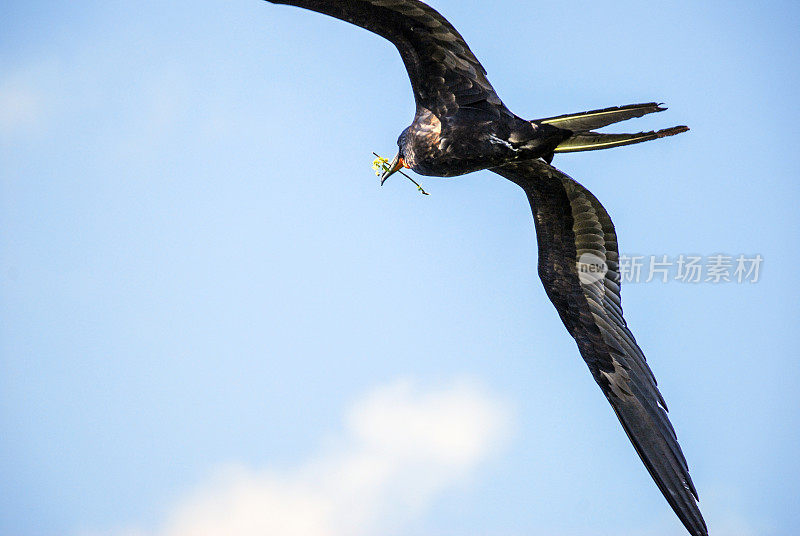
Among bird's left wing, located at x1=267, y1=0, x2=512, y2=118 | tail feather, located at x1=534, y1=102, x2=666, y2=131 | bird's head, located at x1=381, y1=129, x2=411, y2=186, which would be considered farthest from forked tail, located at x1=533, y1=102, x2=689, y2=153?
bird's head, located at x1=381, y1=129, x2=411, y2=186

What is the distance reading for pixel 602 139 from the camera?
39.0ft

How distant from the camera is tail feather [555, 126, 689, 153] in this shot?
37.5ft

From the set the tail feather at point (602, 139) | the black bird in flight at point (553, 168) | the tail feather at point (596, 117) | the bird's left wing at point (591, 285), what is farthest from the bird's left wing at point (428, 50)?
the bird's left wing at point (591, 285)

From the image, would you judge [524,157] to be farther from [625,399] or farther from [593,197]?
[625,399]

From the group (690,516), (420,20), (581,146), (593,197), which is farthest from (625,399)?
(420,20)

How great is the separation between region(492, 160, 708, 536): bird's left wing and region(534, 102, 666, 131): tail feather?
1.13 m

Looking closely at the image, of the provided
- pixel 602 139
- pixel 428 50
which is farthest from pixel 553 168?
pixel 428 50

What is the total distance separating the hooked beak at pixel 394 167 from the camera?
12.6 metres

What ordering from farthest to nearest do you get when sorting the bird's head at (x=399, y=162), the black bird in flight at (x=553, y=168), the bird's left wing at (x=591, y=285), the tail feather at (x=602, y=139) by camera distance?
the bird's left wing at (x=591, y=285) < the bird's head at (x=399, y=162) < the tail feather at (x=602, y=139) < the black bird in flight at (x=553, y=168)

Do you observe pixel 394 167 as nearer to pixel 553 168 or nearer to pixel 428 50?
pixel 428 50

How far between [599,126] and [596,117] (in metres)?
0.20

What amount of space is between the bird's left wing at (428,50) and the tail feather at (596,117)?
0.67 m

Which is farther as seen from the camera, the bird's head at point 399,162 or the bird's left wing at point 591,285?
the bird's left wing at point 591,285

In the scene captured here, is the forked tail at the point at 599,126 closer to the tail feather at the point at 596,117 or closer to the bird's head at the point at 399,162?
the tail feather at the point at 596,117
